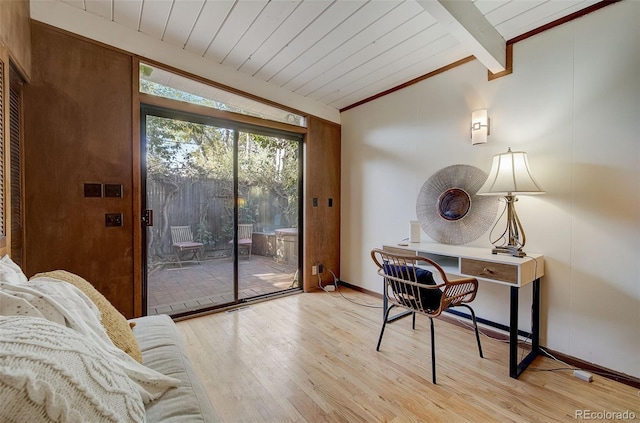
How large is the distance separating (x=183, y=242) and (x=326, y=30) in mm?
2309

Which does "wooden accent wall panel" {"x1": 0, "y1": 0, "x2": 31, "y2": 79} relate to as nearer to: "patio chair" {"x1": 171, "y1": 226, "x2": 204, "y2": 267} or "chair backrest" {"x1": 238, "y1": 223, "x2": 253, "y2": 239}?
"patio chair" {"x1": 171, "y1": 226, "x2": 204, "y2": 267}

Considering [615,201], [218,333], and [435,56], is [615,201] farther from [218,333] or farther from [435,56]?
[218,333]

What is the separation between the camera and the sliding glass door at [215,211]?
2596 millimetres

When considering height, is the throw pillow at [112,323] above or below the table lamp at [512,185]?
below

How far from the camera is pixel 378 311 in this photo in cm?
298

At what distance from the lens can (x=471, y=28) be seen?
1934 mm

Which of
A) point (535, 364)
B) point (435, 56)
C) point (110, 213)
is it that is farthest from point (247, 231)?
point (535, 364)

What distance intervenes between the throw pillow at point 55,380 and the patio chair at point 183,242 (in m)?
2.16

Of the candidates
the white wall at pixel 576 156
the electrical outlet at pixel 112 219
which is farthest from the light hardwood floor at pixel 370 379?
the electrical outlet at pixel 112 219

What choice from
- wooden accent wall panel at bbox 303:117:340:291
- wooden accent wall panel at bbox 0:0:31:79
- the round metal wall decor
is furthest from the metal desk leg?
wooden accent wall panel at bbox 0:0:31:79

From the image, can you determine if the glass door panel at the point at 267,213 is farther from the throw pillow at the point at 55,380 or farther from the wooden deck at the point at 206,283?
the throw pillow at the point at 55,380

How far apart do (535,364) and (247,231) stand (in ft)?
9.17

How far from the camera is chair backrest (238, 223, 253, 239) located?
122 inches

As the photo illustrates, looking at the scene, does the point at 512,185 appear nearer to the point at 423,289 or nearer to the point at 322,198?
the point at 423,289
